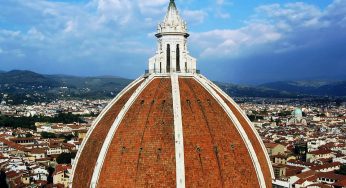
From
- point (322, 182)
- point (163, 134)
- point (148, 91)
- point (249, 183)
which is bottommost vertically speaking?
point (322, 182)

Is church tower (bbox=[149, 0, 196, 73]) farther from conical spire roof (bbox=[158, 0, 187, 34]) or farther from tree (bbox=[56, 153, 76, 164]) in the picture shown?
tree (bbox=[56, 153, 76, 164])

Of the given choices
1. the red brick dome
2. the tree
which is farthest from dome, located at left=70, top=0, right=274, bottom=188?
the tree

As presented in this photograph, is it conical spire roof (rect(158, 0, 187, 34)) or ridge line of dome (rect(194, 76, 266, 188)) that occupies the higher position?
conical spire roof (rect(158, 0, 187, 34))

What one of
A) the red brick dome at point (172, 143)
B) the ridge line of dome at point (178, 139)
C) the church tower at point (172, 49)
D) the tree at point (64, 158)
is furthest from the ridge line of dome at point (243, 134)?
the tree at point (64, 158)

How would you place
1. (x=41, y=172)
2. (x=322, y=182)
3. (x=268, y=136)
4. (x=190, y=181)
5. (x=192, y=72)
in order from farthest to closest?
(x=268, y=136)
(x=41, y=172)
(x=322, y=182)
(x=192, y=72)
(x=190, y=181)

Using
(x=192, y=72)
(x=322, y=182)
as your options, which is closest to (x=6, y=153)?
(x=322, y=182)

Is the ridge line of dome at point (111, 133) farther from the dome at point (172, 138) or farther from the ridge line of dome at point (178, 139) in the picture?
the ridge line of dome at point (178, 139)

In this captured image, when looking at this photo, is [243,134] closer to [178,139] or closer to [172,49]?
[178,139]

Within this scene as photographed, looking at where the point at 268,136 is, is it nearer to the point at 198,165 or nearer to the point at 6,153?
the point at 6,153
